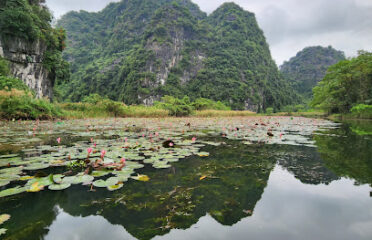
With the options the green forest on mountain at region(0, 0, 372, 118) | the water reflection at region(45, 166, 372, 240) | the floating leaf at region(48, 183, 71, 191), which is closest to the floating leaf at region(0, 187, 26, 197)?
the floating leaf at region(48, 183, 71, 191)

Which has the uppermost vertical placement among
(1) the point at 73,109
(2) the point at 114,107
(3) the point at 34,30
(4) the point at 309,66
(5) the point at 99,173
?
(4) the point at 309,66

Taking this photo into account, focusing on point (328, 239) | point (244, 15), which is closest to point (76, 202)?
point (328, 239)

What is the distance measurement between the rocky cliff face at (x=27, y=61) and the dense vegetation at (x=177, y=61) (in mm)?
37170

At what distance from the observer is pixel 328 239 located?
991 mm

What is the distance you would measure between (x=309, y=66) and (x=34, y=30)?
12492 centimetres

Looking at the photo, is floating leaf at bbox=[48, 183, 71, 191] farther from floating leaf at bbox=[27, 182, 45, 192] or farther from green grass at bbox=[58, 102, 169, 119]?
green grass at bbox=[58, 102, 169, 119]

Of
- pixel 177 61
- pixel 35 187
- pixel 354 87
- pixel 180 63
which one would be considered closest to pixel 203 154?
pixel 35 187

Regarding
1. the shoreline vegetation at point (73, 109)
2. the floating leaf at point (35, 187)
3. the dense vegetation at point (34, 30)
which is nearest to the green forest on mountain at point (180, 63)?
the dense vegetation at point (34, 30)

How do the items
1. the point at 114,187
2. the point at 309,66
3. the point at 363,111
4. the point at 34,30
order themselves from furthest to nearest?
the point at 309,66 < the point at 34,30 < the point at 363,111 < the point at 114,187

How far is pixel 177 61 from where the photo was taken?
236 ft

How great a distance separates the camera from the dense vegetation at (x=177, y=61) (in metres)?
63.1

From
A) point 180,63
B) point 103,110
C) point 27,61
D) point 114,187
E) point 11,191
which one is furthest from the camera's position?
point 180,63

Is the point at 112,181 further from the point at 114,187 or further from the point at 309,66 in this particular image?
the point at 309,66

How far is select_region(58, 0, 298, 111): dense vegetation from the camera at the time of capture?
2484 inches
